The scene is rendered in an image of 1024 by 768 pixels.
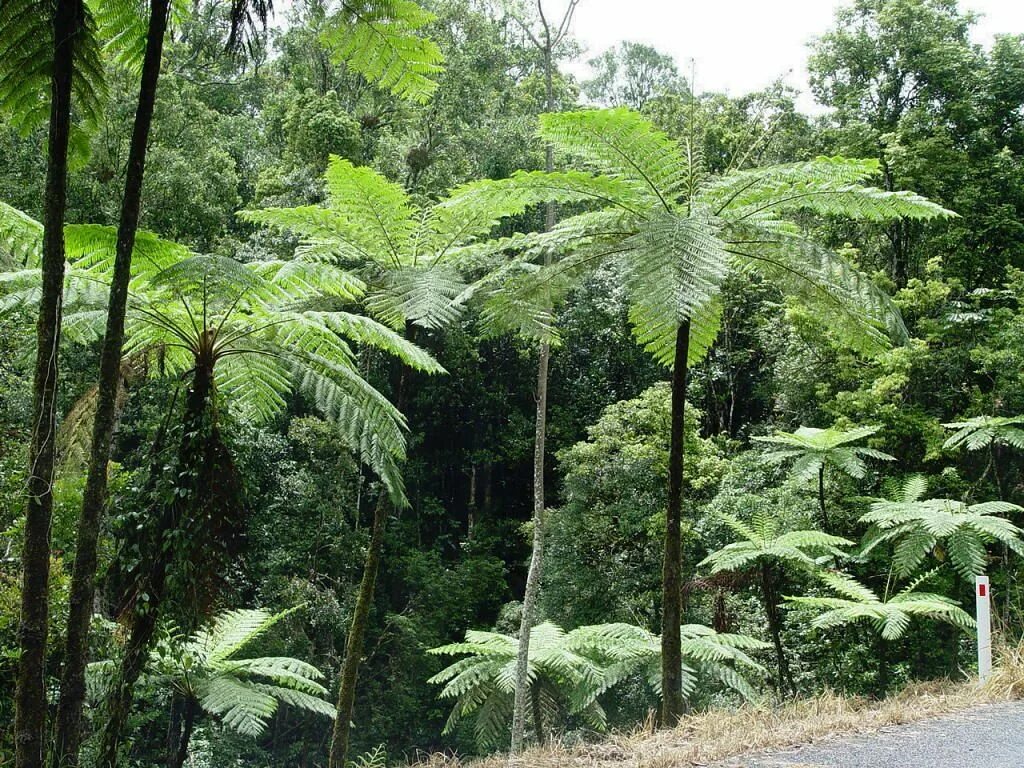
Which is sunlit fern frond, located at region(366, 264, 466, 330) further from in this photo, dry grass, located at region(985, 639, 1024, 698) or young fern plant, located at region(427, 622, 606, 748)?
dry grass, located at region(985, 639, 1024, 698)

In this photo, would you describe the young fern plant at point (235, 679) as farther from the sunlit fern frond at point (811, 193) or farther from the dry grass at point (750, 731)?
the sunlit fern frond at point (811, 193)

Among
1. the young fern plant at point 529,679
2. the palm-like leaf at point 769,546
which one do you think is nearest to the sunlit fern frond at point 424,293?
the palm-like leaf at point 769,546

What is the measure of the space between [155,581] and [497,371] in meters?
16.1

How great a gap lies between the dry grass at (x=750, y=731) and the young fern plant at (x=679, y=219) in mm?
707

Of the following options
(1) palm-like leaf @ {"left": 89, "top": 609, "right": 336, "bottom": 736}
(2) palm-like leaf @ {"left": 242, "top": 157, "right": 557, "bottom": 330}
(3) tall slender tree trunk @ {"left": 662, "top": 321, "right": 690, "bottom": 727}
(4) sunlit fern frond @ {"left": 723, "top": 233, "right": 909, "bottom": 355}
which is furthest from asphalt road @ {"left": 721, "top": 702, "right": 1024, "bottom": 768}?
(1) palm-like leaf @ {"left": 89, "top": 609, "right": 336, "bottom": 736}

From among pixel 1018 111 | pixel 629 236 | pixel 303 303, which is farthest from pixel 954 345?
pixel 303 303

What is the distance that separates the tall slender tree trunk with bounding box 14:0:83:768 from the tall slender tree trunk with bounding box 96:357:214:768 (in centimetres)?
73

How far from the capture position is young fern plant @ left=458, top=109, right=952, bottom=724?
4.99 metres

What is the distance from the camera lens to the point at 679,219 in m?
4.63

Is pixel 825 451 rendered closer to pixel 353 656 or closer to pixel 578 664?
pixel 578 664

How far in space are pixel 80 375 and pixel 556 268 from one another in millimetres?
10972

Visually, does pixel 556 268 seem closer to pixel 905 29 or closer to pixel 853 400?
pixel 853 400

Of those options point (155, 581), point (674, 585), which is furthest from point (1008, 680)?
point (155, 581)

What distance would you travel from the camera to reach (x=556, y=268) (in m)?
5.52
